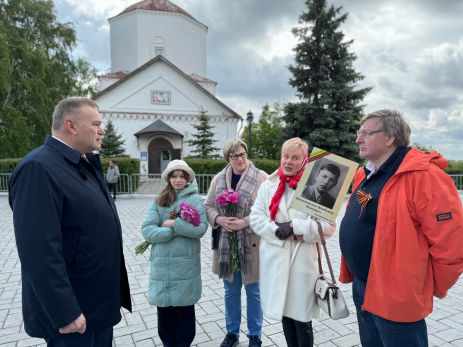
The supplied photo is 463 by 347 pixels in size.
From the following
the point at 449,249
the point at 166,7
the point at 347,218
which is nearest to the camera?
the point at 449,249

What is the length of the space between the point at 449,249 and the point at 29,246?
2346 millimetres

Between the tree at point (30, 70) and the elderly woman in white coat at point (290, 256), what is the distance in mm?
22598

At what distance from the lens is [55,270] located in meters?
1.72

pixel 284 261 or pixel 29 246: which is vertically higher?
pixel 29 246

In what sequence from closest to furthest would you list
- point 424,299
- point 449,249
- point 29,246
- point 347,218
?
1. point 29,246
2. point 449,249
3. point 424,299
4. point 347,218

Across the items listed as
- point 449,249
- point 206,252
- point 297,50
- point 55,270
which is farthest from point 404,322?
point 297,50

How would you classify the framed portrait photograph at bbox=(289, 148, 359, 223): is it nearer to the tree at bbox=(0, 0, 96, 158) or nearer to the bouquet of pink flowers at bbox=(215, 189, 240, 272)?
the bouquet of pink flowers at bbox=(215, 189, 240, 272)

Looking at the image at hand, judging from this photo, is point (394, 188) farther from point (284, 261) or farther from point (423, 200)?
point (284, 261)

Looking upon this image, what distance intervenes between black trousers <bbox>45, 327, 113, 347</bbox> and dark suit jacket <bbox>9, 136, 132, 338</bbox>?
5 cm

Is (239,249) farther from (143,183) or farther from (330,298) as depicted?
(143,183)

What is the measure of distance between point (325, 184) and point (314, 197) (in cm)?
13

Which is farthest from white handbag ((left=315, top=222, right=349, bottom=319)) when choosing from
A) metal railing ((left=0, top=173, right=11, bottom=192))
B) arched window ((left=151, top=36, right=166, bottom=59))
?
arched window ((left=151, top=36, right=166, bottom=59))

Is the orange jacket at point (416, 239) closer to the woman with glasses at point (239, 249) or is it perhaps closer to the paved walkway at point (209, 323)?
the woman with glasses at point (239, 249)

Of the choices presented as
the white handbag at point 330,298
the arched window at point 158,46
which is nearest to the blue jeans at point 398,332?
the white handbag at point 330,298
